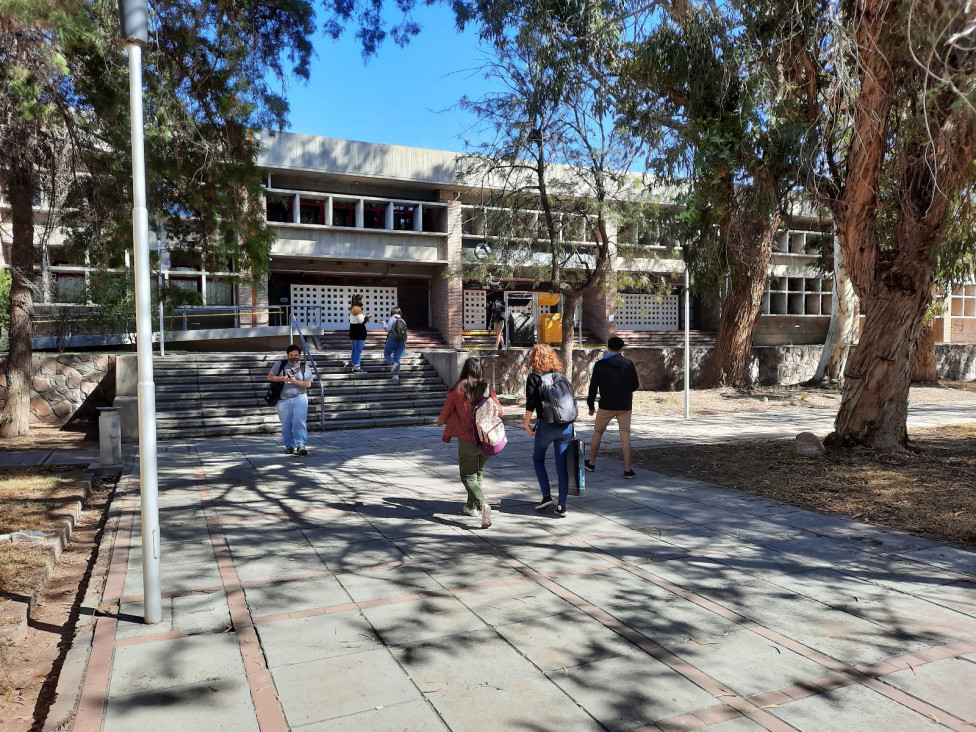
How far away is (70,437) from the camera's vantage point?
496 inches

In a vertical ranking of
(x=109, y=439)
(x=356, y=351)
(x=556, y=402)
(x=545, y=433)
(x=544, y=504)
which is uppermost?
(x=356, y=351)

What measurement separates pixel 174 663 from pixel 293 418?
6.40 meters

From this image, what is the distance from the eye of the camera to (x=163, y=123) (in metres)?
9.26

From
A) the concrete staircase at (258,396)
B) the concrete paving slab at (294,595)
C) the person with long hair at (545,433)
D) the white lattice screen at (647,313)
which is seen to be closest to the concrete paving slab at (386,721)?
the concrete paving slab at (294,595)

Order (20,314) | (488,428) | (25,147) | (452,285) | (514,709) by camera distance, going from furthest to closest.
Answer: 1. (452,285)
2. (20,314)
3. (25,147)
4. (488,428)
5. (514,709)

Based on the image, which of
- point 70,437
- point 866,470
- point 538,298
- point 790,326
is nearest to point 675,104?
point 866,470

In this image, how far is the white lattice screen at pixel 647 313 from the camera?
30108mm

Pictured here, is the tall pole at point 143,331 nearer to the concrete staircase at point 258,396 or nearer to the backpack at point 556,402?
the backpack at point 556,402

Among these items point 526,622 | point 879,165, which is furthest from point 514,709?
point 879,165

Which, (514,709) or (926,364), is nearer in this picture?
(514,709)

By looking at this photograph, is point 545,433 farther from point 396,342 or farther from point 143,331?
point 396,342

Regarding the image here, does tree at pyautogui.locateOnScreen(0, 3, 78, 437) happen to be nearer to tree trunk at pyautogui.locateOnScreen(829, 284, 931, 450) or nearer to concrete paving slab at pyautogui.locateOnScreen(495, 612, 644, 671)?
concrete paving slab at pyautogui.locateOnScreen(495, 612, 644, 671)

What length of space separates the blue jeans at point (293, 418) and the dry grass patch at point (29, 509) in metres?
2.51

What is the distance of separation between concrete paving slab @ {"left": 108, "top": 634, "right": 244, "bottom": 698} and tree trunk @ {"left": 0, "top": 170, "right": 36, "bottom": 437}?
34.1 ft
